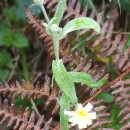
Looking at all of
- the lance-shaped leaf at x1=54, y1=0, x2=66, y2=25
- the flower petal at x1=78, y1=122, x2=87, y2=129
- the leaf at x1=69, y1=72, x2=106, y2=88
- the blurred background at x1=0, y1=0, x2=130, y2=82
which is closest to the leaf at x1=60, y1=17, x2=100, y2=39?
the lance-shaped leaf at x1=54, y1=0, x2=66, y2=25

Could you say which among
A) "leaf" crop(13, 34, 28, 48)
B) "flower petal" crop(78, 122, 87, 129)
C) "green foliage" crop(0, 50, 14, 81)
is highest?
"leaf" crop(13, 34, 28, 48)

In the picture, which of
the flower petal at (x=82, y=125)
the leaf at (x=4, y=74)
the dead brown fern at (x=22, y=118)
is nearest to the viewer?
the flower petal at (x=82, y=125)

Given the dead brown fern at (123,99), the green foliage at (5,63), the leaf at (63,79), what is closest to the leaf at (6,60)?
the green foliage at (5,63)

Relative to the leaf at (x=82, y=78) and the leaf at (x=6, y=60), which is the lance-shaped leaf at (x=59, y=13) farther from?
the leaf at (x=6, y=60)

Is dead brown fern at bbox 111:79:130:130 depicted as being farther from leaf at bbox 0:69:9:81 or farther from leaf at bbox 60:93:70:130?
leaf at bbox 0:69:9:81

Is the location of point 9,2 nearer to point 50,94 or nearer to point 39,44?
point 39,44

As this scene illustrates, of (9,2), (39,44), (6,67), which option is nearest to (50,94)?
(6,67)
